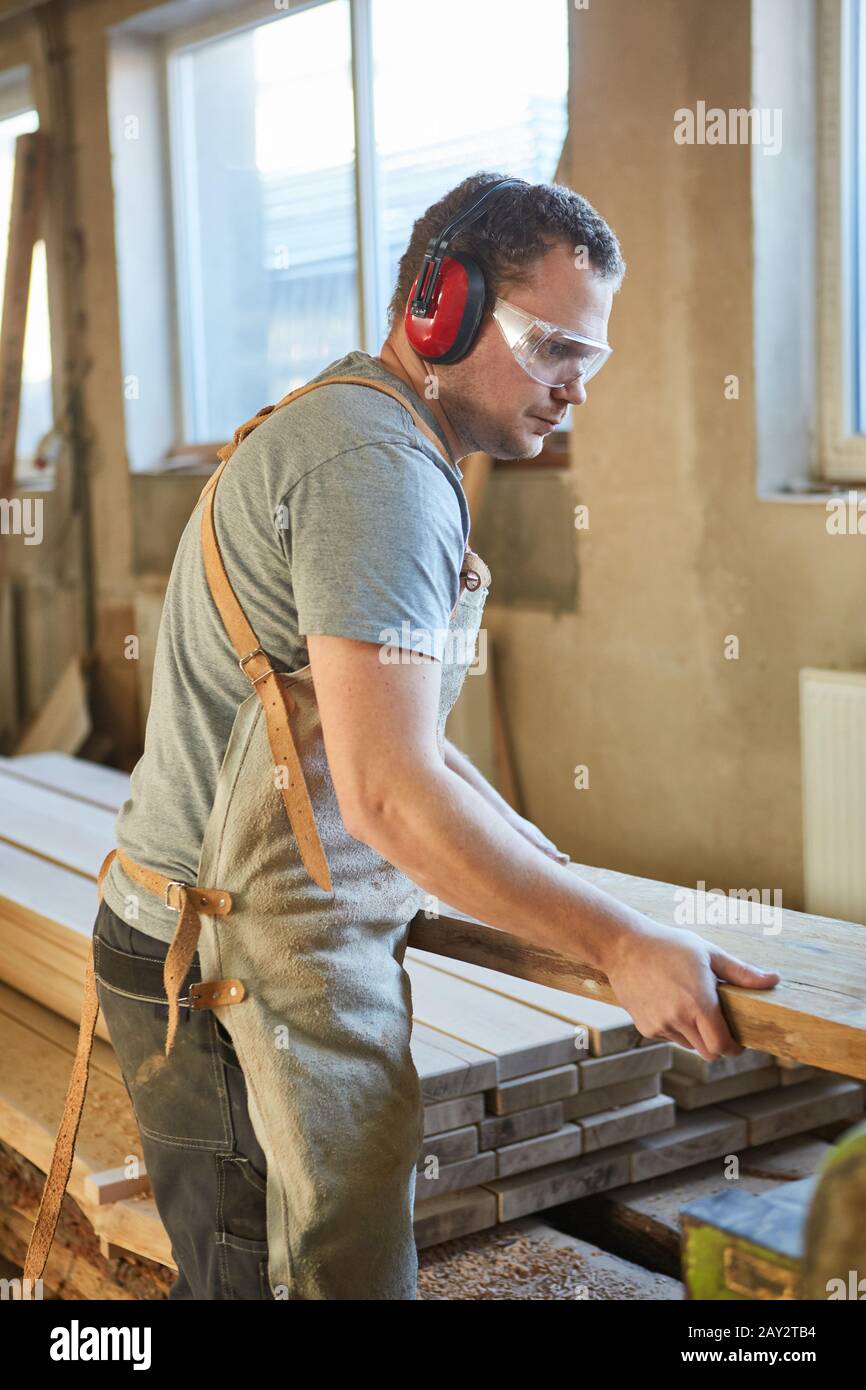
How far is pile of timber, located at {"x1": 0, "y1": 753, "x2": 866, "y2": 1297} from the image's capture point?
2471 mm

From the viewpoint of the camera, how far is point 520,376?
1.77 m

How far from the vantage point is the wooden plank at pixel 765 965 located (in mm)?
1531

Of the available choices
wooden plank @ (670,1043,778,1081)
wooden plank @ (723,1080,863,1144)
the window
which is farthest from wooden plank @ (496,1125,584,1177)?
the window

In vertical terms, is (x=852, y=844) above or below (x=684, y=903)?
below

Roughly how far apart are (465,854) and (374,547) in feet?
1.14

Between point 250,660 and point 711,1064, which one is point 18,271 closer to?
point 711,1064

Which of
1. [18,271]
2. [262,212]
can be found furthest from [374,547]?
[18,271]

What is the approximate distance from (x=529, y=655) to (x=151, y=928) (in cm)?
344

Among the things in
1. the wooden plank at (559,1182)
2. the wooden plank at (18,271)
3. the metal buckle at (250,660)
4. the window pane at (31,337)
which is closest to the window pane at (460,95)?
the wooden plank at (18,271)

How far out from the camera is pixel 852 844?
12.8ft

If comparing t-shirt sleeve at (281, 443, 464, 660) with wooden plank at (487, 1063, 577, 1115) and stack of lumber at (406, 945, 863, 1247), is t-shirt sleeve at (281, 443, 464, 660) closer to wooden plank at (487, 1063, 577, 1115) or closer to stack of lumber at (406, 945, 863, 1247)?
stack of lumber at (406, 945, 863, 1247)
